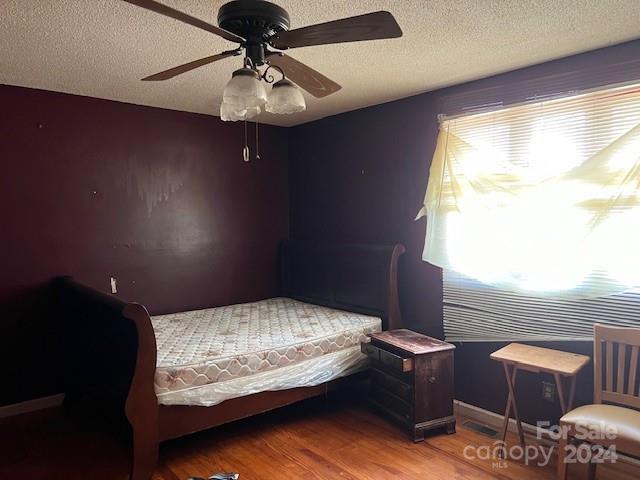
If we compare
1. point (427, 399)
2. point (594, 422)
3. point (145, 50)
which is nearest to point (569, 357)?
point (594, 422)

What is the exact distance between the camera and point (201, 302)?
414 cm

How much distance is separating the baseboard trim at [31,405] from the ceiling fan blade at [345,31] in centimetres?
314

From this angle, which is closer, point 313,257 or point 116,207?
point 116,207

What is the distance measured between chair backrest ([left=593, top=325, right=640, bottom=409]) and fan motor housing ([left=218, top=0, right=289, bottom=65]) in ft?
7.32

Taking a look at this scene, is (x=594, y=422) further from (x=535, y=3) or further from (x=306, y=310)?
(x=306, y=310)

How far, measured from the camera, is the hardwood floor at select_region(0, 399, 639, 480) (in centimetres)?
249

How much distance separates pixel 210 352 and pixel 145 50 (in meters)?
1.77

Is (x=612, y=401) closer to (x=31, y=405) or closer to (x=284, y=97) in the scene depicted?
(x=284, y=97)

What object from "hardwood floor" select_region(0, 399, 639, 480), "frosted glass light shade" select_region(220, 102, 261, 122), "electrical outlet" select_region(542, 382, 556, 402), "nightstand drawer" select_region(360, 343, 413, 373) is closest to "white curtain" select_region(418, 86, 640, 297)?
"electrical outlet" select_region(542, 382, 556, 402)

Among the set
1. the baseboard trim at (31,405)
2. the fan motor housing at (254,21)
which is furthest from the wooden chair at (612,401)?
the baseboard trim at (31,405)

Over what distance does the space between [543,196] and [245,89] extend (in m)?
1.96

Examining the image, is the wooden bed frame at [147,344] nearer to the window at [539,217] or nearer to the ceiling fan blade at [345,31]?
the window at [539,217]

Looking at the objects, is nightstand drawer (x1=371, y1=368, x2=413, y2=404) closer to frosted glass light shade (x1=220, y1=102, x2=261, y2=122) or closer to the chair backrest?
the chair backrest

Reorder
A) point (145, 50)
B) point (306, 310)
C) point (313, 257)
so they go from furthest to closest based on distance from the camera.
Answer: point (313, 257) < point (306, 310) < point (145, 50)
